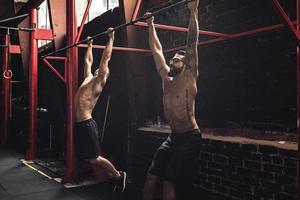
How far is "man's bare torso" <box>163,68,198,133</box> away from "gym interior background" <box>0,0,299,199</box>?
0.67 m

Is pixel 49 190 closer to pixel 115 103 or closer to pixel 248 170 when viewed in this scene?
pixel 115 103

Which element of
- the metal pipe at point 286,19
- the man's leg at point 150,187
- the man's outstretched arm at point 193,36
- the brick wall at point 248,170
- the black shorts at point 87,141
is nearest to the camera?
the metal pipe at point 286,19

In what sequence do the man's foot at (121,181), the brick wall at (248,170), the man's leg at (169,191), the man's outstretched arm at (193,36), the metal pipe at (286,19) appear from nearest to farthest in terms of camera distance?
1. the metal pipe at (286,19)
2. the man's outstretched arm at (193,36)
3. the brick wall at (248,170)
4. the man's leg at (169,191)
5. the man's foot at (121,181)

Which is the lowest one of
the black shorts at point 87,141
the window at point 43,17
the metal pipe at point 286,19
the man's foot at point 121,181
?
the man's foot at point 121,181

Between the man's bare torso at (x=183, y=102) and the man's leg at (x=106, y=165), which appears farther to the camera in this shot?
the man's leg at (x=106, y=165)

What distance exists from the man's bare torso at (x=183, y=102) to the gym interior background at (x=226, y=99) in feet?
2.21

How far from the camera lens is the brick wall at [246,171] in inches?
127

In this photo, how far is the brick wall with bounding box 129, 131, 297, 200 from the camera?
3232 mm

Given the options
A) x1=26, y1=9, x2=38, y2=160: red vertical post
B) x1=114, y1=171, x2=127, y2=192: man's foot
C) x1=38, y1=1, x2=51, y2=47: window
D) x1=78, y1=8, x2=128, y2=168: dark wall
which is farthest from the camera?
x1=38, y1=1, x2=51, y2=47: window

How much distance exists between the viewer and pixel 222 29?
424cm

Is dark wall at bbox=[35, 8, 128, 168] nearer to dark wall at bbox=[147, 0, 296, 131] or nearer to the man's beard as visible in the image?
dark wall at bbox=[147, 0, 296, 131]

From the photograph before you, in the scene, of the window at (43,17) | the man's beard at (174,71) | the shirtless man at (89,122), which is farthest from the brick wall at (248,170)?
the window at (43,17)

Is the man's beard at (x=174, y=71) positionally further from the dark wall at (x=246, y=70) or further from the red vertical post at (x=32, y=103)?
the red vertical post at (x=32, y=103)

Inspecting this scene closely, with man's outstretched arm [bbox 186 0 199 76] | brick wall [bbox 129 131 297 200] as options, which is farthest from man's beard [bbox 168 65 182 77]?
brick wall [bbox 129 131 297 200]
